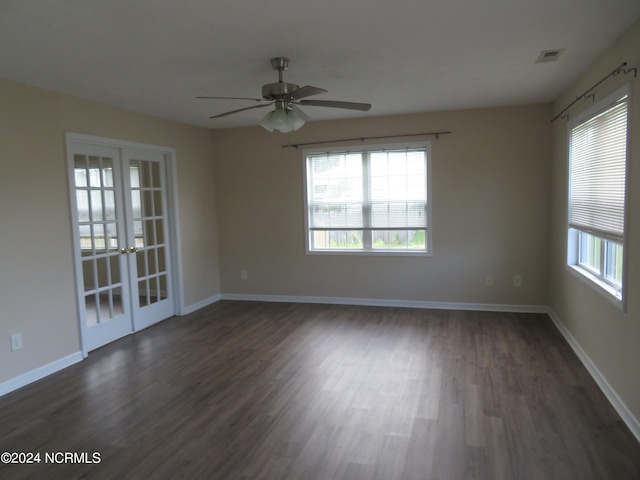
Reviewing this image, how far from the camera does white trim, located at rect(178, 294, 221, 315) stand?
5671 mm

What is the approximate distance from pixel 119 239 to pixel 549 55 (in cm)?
443

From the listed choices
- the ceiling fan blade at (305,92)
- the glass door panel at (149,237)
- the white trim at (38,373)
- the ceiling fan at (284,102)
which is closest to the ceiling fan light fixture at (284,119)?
the ceiling fan at (284,102)

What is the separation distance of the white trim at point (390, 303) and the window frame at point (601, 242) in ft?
3.90

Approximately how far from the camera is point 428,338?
4441 millimetres

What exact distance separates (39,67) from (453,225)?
4516 millimetres

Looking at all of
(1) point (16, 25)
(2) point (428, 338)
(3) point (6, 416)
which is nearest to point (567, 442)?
(2) point (428, 338)

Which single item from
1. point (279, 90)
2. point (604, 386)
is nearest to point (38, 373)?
point (279, 90)

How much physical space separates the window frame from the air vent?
47cm

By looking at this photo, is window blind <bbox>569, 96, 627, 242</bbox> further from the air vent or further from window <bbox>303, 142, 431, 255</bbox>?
window <bbox>303, 142, 431, 255</bbox>

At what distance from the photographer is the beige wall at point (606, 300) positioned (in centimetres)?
262

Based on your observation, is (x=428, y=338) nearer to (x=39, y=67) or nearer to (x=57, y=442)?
(x=57, y=442)

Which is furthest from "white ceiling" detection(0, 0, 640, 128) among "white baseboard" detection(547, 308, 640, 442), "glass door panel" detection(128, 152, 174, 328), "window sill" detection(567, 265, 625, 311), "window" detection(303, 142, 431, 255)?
"white baseboard" detection(547, 308, 640, 442)

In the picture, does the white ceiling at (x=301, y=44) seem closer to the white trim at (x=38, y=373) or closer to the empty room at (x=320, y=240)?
the empty room at (x=320, y=240)

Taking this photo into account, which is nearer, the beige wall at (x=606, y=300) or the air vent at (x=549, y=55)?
the beige wall at (x=606, y=300)
